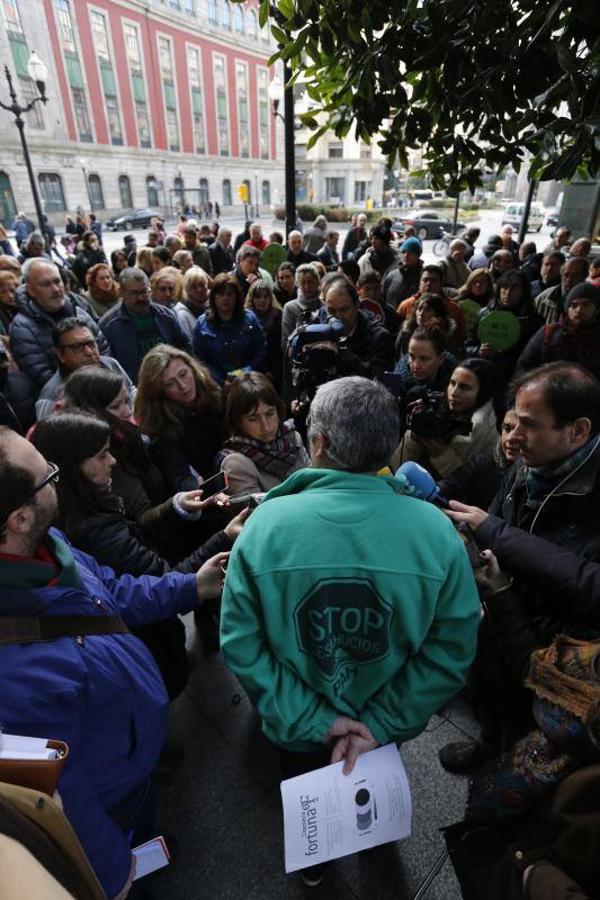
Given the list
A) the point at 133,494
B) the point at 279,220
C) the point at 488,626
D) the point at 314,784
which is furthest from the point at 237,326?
the point at 279,220

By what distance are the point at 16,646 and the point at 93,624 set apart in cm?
21

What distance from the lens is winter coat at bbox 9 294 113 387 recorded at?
138 inches

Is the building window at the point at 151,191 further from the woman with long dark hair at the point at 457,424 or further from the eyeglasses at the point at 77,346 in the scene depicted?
the woman with long dark hair at the point at 457,424

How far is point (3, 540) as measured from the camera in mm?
1165

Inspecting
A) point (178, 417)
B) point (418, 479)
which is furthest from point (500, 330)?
point (418, 479)

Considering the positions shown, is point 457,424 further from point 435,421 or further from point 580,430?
point 580,430

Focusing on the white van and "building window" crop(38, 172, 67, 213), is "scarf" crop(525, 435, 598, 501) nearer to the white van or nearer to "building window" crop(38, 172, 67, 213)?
the white van

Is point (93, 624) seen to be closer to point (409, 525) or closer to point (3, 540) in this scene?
point (3, 540)

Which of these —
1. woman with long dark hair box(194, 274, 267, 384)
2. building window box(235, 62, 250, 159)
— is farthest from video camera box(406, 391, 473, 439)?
building window box(235, 62, 250, 159)

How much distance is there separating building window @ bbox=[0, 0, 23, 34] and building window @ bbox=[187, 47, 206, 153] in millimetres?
14637

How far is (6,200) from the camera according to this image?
2948 centimetres

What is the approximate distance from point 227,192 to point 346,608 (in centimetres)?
5164

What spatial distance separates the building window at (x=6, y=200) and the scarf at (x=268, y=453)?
3523 cm

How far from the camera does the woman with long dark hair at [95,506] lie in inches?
66.9
